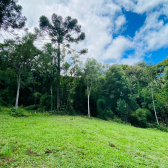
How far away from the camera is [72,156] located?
13.5 ft

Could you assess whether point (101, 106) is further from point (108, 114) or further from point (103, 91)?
point (103, 91)

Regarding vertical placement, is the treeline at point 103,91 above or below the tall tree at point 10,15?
below

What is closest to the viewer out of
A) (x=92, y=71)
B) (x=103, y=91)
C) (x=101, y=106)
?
(x=92, y=71)

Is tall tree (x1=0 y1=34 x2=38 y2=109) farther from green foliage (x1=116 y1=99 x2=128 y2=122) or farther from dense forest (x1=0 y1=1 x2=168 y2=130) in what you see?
green foliage (x1=116 y1=99 x2=128 y2=122)

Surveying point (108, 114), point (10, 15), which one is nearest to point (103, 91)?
point (108, 114)

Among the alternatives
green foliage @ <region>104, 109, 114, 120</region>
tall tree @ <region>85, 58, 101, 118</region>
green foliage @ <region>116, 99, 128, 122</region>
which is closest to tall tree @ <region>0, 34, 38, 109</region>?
tall tree @ <region>85, 58, 101, 118</region>

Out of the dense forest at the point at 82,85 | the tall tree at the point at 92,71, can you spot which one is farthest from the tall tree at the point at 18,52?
the tall tree at the point at 92,71

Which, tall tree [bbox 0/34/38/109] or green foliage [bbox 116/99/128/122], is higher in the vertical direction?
tall tree [bbox 0/34/38/109]

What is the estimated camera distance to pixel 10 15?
10.0 meters

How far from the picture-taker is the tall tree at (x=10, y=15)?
934 centimetres

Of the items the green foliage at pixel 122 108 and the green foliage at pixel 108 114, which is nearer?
the green foliage at pixel 122 108

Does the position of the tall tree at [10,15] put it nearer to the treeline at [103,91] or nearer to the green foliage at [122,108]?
the treeline at [103,91]

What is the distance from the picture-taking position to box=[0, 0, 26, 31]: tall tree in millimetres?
9340

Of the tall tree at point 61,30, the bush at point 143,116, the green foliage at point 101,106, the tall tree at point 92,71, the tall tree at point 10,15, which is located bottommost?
the bush at point 143,116
